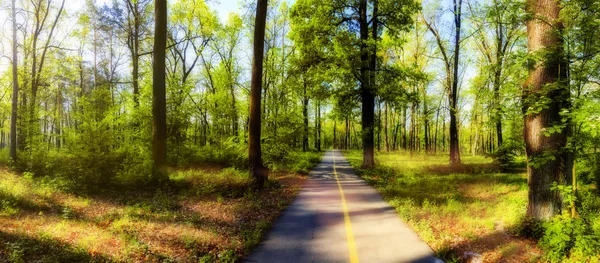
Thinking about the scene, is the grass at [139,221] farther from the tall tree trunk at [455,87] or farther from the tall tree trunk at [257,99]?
the tall tree trunk at [455,87]

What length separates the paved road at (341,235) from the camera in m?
5.26

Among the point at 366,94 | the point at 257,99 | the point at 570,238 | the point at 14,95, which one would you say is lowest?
the point at 570,238

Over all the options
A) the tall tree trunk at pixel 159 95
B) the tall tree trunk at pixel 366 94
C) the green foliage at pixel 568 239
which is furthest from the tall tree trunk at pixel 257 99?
the green foliage at pixel 568 239

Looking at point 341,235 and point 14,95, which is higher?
point 14,95

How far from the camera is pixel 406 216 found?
25.3ft

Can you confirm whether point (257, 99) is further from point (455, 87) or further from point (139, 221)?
point (455, 87)

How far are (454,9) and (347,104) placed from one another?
976 centimetres

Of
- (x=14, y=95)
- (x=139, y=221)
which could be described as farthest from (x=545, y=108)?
(x=14, y=95)

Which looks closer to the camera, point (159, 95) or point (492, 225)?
point (492, 225)

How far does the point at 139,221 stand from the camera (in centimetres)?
682

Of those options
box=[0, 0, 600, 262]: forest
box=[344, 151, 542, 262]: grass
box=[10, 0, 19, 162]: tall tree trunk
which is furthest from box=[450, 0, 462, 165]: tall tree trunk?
box=[10, 0, 19, 162]: tall tree trunk

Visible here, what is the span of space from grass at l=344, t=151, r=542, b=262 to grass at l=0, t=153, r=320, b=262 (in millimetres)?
3844

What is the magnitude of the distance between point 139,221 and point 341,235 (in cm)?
487

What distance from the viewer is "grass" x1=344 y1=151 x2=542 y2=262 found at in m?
5.39
